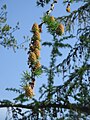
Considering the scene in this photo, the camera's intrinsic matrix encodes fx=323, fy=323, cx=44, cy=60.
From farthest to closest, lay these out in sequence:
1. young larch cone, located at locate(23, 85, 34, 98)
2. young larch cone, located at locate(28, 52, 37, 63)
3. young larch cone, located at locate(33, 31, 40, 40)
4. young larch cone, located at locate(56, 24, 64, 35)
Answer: young larch cone, located at locate(56, 24, 64, 35) < young larch cone, located at locate(33, 31, 40, 40) < young larch cone, located at locate(23, 85, 34, 98) < young larch cone, located at locate(28, 52, 37, 63)

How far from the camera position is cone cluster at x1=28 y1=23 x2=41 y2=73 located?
13.6 ft

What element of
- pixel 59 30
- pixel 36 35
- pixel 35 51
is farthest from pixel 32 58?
pixel 59 30

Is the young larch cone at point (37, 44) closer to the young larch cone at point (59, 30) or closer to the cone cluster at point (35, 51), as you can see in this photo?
the cone cluster at point (35, 51)

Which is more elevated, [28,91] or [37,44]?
[37,44]

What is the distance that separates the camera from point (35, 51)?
429 centimetres

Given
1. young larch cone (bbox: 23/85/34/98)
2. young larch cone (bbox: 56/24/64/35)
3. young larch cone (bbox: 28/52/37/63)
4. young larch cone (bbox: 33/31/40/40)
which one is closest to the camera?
young larch cone (bbox: 28/52/37/63)

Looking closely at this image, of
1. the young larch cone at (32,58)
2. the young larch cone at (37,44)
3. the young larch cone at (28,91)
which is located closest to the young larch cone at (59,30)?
the young larch cone at (37,44)

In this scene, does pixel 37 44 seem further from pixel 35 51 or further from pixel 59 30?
pixel 59 30

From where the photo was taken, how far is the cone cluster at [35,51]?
4160 millimetres

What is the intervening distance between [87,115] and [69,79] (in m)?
0.64

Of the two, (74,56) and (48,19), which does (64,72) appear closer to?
(74,56)

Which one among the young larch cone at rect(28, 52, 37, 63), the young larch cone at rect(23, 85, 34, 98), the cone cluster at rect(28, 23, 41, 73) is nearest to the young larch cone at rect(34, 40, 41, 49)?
the cone cluster at rect(28, 23, 41, 73)

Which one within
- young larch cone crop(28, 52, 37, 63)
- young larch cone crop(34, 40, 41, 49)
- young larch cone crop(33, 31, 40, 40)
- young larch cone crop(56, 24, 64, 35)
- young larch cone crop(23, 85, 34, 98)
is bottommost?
young larch cone crop(23, 85, 34, 98)

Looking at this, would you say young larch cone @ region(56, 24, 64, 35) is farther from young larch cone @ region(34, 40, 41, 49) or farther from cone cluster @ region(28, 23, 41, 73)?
young larch cone @ region(34, 40, 41, 49)
